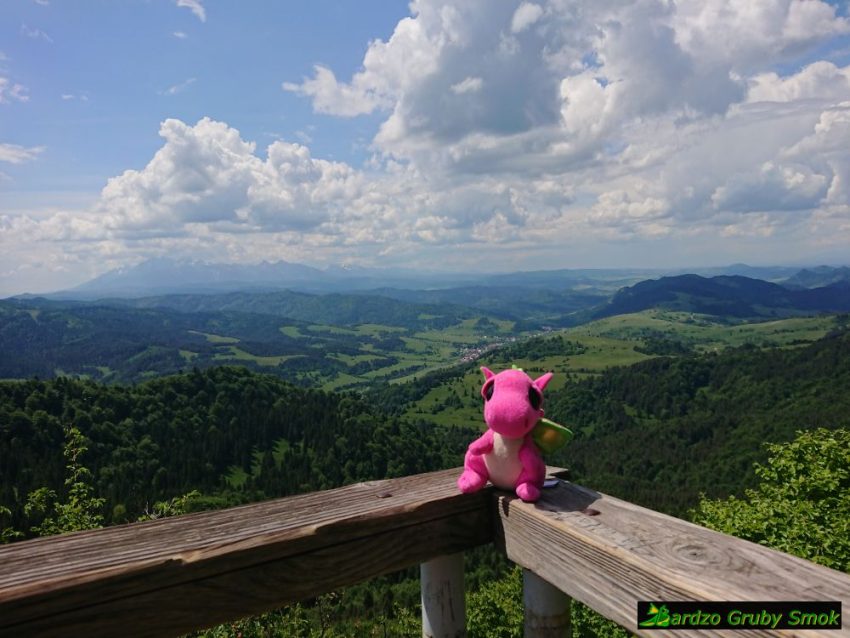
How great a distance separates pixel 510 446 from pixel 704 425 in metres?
188

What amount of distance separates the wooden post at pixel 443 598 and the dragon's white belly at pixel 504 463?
0.46 m

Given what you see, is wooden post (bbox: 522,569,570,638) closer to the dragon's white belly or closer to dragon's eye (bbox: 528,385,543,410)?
the dragon's white belly

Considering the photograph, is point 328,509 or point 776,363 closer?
point 328,509

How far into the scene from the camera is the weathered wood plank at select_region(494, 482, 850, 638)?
77.4 inches

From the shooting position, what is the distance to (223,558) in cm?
226

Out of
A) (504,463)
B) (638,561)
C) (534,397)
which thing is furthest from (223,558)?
(534,397)

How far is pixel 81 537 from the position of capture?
2.39m

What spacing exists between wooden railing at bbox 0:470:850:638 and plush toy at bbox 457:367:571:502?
0.30ft

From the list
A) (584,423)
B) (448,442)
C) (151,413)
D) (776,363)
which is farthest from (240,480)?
(776,363)

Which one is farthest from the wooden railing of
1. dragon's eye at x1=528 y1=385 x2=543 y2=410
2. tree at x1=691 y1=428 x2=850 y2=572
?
tree at x1=691 y1=428 x2=850 y2=572

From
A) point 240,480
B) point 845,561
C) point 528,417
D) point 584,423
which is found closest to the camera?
point 528,417

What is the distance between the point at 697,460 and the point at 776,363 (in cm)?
7447

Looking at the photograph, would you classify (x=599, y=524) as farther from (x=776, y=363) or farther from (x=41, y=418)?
(x=776, y=363)

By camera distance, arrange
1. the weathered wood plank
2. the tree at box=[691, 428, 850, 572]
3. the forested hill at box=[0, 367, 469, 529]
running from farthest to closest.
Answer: the forested hill at box=[0, 367, 469, 529]
the tree at box=[691, 428, 850, 572]
the weathered wood plank
